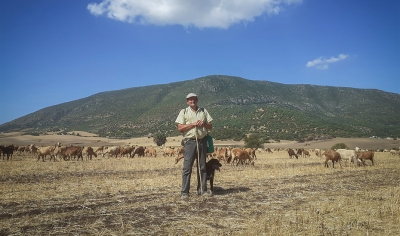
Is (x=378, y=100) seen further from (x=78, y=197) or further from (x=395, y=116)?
(x=78, y=197)

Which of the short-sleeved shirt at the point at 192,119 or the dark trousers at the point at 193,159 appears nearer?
the dark trousers at the point at 193,159

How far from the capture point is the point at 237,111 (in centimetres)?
10038

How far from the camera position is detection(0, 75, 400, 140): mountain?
87.0 metres

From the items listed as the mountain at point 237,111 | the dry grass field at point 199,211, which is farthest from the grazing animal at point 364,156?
the mountain at point 237,111

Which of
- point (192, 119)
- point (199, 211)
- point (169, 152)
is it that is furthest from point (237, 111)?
point (199, 211)

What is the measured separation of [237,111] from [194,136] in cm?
9395

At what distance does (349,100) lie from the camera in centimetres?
12975

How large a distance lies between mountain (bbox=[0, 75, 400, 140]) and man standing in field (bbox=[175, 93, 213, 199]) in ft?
226

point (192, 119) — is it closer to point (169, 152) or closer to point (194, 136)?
point (194, 136)

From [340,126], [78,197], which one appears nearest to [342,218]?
[78,197]

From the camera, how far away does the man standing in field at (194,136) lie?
744 cm

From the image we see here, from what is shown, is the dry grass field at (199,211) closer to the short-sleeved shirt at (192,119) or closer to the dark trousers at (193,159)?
the dark trousers at (193,159)

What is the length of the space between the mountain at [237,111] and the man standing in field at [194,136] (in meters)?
69.0

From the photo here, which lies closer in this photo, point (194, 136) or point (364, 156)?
point (194, 136)
